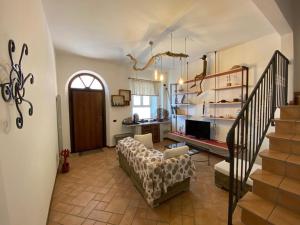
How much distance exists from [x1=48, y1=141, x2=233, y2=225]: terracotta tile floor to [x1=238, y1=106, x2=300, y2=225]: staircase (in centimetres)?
63

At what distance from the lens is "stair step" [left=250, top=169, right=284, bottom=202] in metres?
1.61

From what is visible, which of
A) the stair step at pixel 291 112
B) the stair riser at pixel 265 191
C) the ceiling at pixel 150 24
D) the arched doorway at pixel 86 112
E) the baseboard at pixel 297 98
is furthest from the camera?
the arched doorway at pixel 86 112

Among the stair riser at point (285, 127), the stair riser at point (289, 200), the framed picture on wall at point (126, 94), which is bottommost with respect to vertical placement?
the stair riser at point (289, 200)

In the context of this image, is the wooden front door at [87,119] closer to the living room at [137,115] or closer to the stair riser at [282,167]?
the living room at [137,115]

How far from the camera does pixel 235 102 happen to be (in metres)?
3.91

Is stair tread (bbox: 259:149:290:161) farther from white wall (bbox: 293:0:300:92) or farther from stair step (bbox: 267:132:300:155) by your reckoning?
white wall (bbox: 293:0:300:92)

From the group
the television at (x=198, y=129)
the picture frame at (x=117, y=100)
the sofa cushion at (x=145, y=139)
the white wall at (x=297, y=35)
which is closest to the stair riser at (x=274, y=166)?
the white wall at (x=297, y=35)

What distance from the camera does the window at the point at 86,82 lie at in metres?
5.04

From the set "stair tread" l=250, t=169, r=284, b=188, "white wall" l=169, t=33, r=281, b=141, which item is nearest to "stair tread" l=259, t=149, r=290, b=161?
"stair tread" l=250, t=169, r=284, b=188

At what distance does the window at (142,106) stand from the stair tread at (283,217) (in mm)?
5107

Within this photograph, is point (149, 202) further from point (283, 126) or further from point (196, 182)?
point (283, 126)

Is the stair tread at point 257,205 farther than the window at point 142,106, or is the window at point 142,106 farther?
the window at point 142,106

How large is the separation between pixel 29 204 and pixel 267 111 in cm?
303

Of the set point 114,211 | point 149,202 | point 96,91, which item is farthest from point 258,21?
point 96,91
